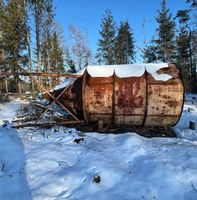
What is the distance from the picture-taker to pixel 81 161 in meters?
5.43

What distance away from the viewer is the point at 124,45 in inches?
1545

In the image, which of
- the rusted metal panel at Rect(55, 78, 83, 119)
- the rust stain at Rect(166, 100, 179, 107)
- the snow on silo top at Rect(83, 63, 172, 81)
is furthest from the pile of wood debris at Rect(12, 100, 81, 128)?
the rust stain at Rect(166, 100, 179, 107)

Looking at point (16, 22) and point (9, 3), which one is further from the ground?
point (9, 3)

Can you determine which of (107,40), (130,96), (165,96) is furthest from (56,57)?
(165,96)

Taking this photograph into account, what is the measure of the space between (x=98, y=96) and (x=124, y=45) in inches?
1295

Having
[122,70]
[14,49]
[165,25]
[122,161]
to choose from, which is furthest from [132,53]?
[122,161]

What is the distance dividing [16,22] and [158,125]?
21.7m

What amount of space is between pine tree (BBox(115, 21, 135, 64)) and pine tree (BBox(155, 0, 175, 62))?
8245 millimetres

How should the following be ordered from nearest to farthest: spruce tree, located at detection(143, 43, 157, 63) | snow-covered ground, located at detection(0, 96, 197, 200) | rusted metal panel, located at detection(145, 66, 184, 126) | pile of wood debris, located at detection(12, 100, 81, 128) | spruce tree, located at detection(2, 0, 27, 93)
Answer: snow-covered ground, located at detection(0, 96, 197, 200) → rusted metal panel, located at detection(145, 66, 184, 126) → pile of wood debris, located at detection(12, 100, 81, 128) → spruce tree, located at detection(2, 0, 27, 93) → spruce tree, located at detection(143, 43, 157, 63)

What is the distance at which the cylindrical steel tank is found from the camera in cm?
770

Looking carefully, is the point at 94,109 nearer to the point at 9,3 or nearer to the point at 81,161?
the point at 81,161

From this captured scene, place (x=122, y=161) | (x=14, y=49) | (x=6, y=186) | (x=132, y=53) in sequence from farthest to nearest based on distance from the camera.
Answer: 1. (x=132, y=53)
2. (x=14, y=49)
3. (x=122, y=161)
4. (x=6, y=186)

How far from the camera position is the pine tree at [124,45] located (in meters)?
38.8

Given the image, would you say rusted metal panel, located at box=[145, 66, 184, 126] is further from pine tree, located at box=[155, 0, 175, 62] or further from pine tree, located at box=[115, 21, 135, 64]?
pine tree, located at box=[115, 21, 135, 64]
